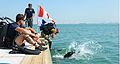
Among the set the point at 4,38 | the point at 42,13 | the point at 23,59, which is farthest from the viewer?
the point at 42,13

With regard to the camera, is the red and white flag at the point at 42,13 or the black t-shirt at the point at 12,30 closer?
the black t-shirt at the point at 12,30

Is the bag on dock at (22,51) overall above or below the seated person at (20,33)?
below

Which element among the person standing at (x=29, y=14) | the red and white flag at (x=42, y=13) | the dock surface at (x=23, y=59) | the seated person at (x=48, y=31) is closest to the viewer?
the dock surface at (x=23, y=59)

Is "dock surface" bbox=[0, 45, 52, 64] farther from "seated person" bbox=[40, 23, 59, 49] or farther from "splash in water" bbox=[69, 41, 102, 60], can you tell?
"splash in water" bbox=[69, 41, 102, 60]

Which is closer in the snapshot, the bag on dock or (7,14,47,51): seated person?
(7,14,47,51): seated person

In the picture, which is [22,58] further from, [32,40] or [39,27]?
[39,27]

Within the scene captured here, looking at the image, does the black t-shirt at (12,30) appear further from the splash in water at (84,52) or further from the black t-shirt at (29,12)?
the splash in water at (84,52)

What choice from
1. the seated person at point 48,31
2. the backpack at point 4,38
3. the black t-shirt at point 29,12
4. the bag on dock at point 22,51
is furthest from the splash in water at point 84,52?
the bag on dock at point 22,51

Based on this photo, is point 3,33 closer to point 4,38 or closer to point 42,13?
point 4,38

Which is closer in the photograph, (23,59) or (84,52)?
(23,59)

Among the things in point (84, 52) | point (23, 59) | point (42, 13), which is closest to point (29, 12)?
point (42, 13)

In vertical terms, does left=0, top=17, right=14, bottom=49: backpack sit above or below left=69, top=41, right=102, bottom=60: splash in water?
above

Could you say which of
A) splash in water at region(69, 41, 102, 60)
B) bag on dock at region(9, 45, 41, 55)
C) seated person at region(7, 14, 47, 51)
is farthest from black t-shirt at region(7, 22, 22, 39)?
splash in water at region(69, 41, 102, 60)

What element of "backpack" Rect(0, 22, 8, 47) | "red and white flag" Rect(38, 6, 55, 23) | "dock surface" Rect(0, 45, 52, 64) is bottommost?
"dock surface" Rect(0, 45, 52, 64)
